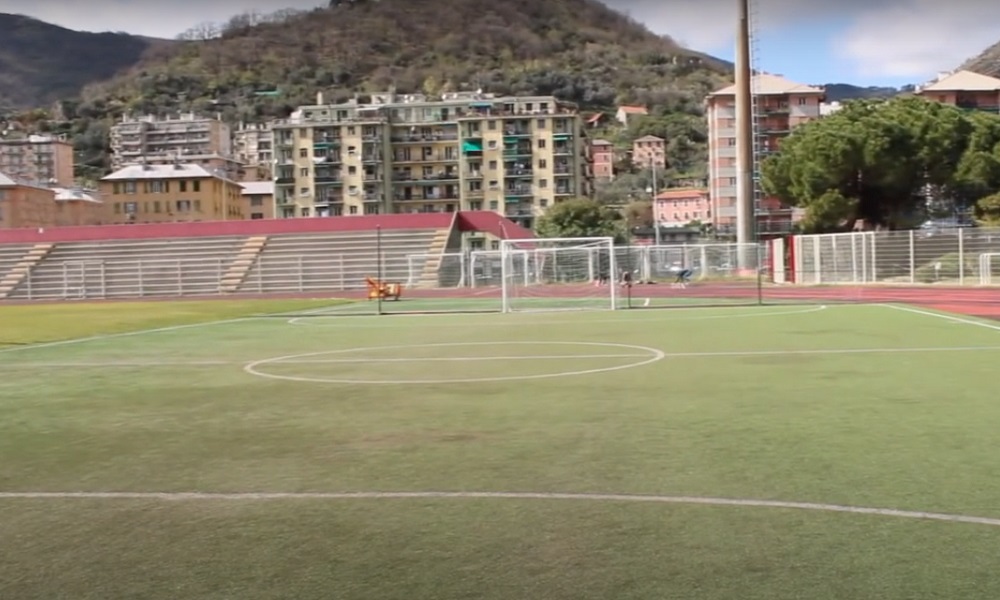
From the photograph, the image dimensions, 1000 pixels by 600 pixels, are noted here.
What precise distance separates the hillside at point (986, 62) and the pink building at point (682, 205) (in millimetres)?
59672

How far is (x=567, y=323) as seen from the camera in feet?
70.4

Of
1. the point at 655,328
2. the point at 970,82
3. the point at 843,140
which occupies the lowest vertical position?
the point at 655,328

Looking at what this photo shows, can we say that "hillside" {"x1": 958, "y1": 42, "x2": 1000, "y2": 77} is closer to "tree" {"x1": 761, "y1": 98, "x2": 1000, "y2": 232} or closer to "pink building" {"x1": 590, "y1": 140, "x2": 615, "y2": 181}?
"pink building" {"x1": 590, "y1": 140, "x2": 615, "y2": 181}

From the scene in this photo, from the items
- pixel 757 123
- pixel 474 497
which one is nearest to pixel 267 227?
pixel 474 497

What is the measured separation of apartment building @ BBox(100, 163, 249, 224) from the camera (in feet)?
370

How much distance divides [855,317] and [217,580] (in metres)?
18.6

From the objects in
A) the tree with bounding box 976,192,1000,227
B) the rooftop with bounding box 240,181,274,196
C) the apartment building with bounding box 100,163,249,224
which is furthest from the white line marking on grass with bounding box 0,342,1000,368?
the rooftop with bounding box 240,181,274,196

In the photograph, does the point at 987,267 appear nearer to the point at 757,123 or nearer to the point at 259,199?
the point at 757,123

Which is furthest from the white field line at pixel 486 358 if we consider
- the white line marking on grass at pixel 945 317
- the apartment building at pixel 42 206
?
the apartment building at pixel 42 206

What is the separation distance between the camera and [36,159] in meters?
170

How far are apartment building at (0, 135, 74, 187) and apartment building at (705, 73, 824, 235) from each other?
114185 millimetres

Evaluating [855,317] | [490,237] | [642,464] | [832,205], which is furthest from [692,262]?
[642,464]

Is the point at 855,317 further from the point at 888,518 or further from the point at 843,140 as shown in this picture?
the point at 843,140

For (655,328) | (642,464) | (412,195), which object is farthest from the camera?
(412,195)
